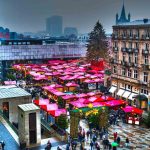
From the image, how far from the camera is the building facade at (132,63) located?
55.3 metres

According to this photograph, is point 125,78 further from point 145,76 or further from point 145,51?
point 145,51

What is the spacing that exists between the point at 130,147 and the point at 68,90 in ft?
101

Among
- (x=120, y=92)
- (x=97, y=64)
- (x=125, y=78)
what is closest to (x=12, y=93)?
(x=120, y=92)

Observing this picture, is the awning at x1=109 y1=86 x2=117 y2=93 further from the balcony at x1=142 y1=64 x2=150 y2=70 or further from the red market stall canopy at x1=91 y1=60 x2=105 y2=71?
the red market stall canopy at x1=91 y1=60 x2=105 y2=71

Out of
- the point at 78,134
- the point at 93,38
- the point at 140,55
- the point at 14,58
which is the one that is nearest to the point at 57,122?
the point at 78,134

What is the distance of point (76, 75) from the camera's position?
78.1m

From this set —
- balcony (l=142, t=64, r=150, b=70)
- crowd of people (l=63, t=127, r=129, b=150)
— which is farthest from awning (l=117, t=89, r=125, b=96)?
crowd of people (l=63, t=127, r=129, b=150)

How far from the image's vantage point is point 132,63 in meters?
58.6

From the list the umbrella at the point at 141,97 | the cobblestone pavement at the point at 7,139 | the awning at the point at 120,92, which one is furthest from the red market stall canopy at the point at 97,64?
the cobblestone pavement at the point at 7,139

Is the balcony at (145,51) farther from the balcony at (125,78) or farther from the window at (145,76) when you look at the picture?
the balcony at (125,78)

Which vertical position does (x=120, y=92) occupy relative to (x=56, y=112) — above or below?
above

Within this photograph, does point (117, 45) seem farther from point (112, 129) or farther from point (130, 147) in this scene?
point (130, 147)

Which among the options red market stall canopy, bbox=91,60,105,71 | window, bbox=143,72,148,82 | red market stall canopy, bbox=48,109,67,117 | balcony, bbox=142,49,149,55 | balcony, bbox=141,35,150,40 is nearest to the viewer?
red market stall canopy, bbox=48,109,67,117

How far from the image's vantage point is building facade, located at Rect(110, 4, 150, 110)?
55312 millimetres
